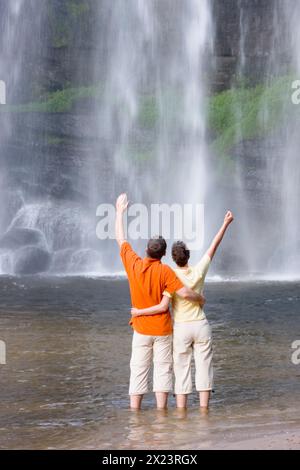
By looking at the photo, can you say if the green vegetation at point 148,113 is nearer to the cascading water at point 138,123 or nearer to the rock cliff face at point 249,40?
the cascading water at point 138,123

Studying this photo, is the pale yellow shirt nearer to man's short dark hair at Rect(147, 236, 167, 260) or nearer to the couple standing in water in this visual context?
the couple standing in water

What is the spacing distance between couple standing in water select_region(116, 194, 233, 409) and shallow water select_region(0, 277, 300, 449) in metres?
0.36

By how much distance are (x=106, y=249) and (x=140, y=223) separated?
2004 millimetres

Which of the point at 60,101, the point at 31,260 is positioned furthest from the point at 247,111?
the point at 31,260

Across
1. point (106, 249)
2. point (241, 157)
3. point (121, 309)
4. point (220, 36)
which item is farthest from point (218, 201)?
point (121, 309)

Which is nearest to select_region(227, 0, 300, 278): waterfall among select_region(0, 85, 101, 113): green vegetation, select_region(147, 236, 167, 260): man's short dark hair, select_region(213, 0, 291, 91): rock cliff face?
select_region(213, 0, 291, 91): rock cliff face

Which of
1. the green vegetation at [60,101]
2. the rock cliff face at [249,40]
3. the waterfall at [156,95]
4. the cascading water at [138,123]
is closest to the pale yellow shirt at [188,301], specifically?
the cascading water at [138,123]

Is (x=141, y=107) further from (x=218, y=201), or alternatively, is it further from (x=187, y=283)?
(x=187, y=283)

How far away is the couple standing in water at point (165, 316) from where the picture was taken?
9.26m

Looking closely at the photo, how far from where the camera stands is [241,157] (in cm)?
3600

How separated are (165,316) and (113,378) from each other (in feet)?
A: 8.08

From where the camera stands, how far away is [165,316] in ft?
30.8

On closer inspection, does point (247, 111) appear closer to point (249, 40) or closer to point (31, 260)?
point (249, 40)

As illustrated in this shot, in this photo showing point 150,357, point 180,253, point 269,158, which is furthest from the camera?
point 269,158
